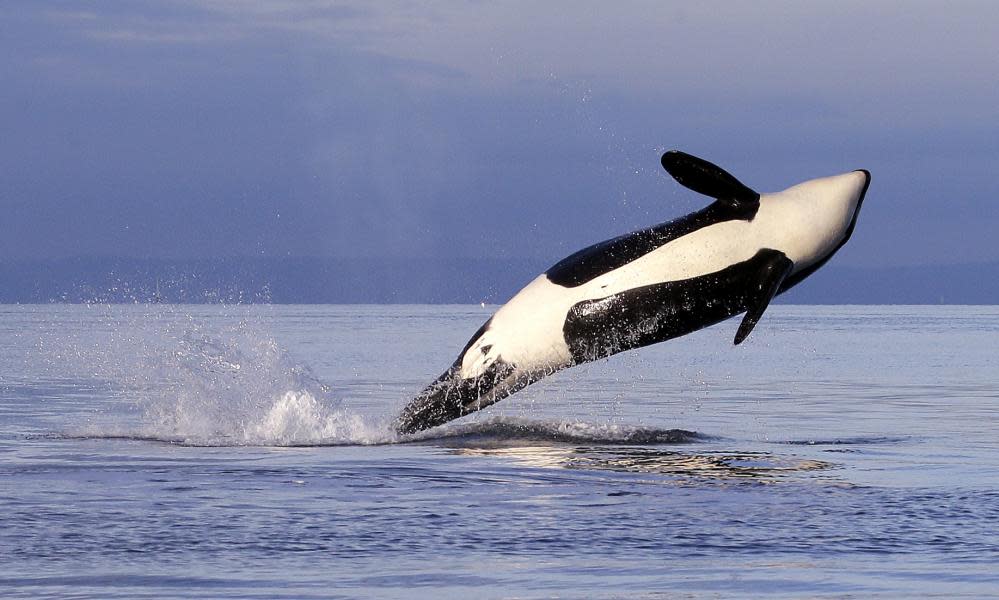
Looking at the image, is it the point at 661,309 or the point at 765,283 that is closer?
the point at 765,283

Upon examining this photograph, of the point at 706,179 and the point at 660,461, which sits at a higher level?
the point at 706,179

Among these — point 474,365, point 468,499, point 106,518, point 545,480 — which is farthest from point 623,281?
point 106,518

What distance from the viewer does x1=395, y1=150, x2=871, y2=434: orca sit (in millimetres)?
16000

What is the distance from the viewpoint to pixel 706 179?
15.9 metres

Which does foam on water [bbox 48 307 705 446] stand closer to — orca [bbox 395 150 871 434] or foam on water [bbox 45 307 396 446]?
foam on water [bbox 45 307 396 446]

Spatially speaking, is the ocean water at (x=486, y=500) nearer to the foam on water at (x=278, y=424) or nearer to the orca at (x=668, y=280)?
the foam on water at (x=278, y=424)

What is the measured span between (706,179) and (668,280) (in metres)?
1.22

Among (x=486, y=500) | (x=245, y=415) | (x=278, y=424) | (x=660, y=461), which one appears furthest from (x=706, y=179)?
(x=245, y=415)

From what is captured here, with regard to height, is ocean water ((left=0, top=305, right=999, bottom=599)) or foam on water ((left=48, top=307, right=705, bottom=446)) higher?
foam on water ((left=48, top=307, right=705, bottom=446))

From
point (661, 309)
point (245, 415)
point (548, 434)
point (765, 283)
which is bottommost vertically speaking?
point (548, 434)

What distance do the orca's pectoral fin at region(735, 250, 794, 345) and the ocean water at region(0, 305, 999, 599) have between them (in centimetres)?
159

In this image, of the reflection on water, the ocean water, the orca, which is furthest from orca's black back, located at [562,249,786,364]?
the ocean water

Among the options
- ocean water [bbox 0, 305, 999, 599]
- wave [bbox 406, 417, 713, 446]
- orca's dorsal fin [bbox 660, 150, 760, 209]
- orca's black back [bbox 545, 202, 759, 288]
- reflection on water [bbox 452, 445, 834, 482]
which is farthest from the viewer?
wave [bbox 406, 417, 713, 446]

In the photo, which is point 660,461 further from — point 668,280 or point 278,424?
point 278,424
